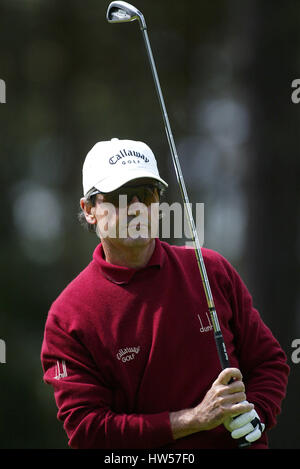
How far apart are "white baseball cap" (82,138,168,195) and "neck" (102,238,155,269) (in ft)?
0.48

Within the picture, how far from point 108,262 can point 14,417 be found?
3.59 meters

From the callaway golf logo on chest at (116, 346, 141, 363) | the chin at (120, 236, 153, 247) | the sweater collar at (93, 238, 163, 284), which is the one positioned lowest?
the callaway golf logo on chest at (116, 346, 141, 363)

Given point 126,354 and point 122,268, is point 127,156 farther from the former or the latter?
point 126,354

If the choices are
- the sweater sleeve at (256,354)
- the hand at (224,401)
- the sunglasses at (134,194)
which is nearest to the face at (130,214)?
the sunglasses at (134,194)

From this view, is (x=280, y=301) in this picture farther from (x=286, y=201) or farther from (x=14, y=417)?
(x=14, y=417)

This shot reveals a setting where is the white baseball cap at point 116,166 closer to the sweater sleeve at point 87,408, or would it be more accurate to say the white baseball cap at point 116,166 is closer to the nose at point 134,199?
the nose at point 134,199

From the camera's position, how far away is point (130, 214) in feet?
5.35

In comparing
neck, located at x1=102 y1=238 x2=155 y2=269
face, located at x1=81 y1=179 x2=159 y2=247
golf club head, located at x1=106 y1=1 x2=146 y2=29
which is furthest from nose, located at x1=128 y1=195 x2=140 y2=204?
golf club head, located at x1=106 y1=1 x2=146 y2=29

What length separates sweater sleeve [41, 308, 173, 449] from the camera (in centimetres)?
153

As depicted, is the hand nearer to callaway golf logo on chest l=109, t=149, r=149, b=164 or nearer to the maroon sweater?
the maroon sweater

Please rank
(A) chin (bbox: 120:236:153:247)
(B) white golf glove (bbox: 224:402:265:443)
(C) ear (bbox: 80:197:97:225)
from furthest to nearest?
(C) ear (bbox: 80:197:97:225)
(A) chin (bbox: 120:236:153:247)
(B) white golf glove (bbox: 224:402:265:443)

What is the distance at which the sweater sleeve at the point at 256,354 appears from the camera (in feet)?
5.42
